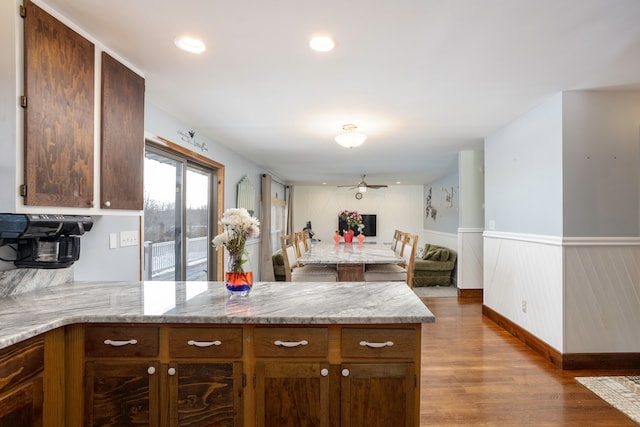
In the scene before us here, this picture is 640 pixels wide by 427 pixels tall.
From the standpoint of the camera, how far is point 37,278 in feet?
6.30

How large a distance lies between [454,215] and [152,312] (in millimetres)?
6970

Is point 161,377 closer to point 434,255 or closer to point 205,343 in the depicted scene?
point 205,343

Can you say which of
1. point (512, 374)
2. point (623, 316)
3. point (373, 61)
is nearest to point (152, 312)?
point (373, 61)

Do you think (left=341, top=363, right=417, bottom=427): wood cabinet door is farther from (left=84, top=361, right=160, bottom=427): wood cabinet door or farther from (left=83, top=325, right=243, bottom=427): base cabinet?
(left=84, top=361, right=160, bottom=427): wood cabinet door

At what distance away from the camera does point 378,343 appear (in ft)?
4.87

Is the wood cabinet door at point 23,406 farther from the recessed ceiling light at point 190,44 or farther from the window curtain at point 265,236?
the window curtain at point 265,236

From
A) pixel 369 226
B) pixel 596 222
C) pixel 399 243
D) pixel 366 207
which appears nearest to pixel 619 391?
pixel 596 222

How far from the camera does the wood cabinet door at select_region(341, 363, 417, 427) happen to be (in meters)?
1.48

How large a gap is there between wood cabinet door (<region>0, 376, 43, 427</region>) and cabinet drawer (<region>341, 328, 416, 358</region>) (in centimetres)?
122

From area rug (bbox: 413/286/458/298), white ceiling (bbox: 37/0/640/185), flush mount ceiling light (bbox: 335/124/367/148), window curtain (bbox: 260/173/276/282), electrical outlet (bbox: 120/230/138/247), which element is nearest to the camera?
white ceiling (bbox: 37/0/640/185)

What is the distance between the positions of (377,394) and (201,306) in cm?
88

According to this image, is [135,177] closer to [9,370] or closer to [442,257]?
[9,370]

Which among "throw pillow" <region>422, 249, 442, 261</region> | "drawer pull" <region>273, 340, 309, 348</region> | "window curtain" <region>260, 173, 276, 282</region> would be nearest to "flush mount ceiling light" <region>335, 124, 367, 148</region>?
"drawer pull" <region>273, 340, 309, 348</region>

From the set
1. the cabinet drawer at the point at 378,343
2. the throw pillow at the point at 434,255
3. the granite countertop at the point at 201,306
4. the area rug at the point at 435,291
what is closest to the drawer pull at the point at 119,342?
the granite countertop at the point at 201,306
